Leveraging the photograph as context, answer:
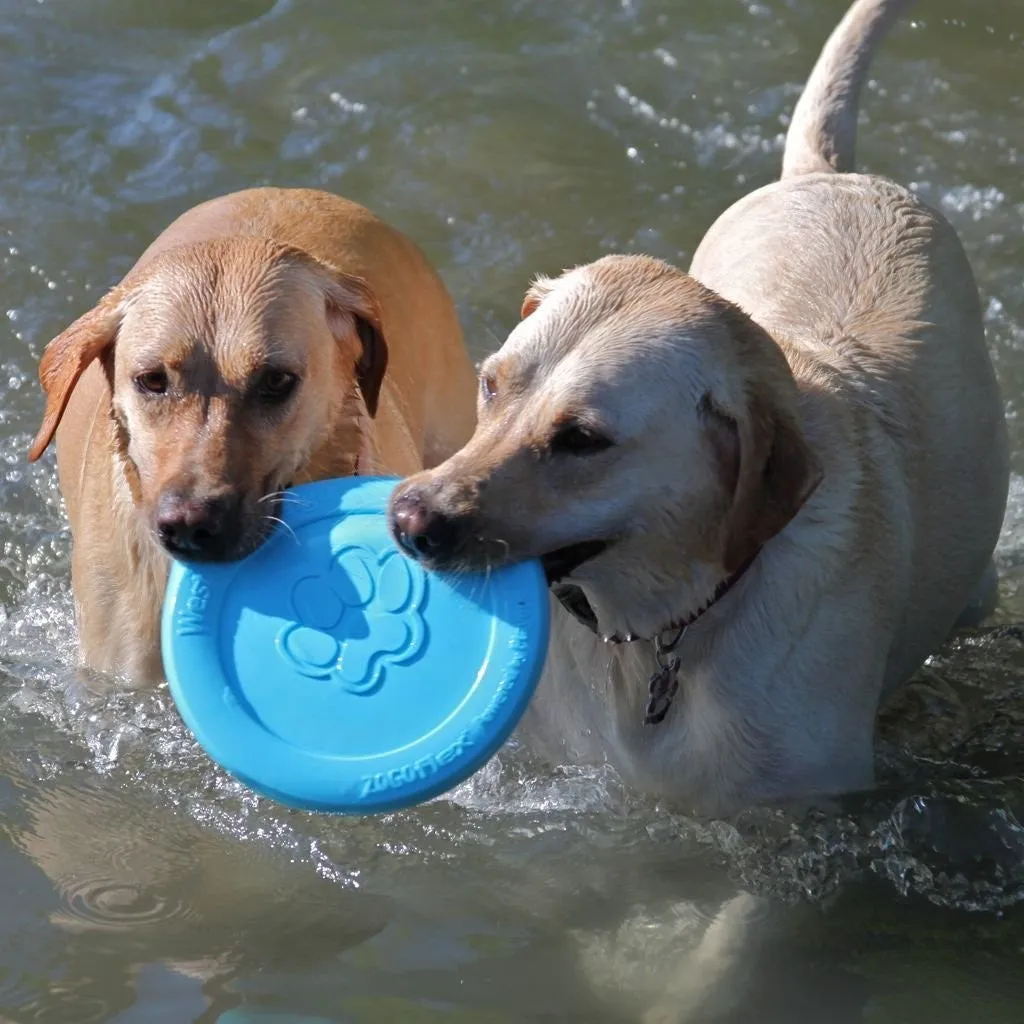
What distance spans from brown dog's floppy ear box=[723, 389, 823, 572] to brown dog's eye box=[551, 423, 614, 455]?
1.09 feet

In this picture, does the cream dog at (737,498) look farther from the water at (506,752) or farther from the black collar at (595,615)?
the water at (506,752)

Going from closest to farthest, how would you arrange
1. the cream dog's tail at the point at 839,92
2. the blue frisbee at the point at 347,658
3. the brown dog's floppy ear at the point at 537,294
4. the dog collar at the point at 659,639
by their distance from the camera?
1. the blue frisbee at the point at 347,658
2. the dog collar at the point at 659,639
3. the brown dog's floppy ear at the point at 537,294
4. the cream dog's tail at the point at 839,92

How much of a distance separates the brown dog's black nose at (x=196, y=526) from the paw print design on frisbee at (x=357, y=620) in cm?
25

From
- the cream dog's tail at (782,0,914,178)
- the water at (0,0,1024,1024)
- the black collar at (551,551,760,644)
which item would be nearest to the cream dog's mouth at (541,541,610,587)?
the black collar at (551,551,760,644)

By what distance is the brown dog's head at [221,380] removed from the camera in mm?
4258

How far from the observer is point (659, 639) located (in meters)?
4.16

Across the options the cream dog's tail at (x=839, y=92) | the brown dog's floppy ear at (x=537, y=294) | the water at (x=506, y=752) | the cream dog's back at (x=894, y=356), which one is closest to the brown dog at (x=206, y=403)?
the water at (x=506, y=752)

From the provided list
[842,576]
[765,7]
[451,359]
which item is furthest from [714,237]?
[765,7]

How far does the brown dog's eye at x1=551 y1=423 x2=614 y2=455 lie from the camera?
3.75 meters

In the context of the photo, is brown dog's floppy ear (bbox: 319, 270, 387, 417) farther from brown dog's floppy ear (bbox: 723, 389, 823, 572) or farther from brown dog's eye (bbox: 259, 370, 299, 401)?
brown dog's floppy ear (bbox: 723, 389, 823, 572)

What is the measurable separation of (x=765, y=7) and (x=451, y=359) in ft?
13.6

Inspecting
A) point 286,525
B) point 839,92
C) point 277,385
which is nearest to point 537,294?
point 277,385

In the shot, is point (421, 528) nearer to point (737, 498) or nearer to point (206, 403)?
point (737, 498)

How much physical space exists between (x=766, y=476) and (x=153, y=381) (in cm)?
164
